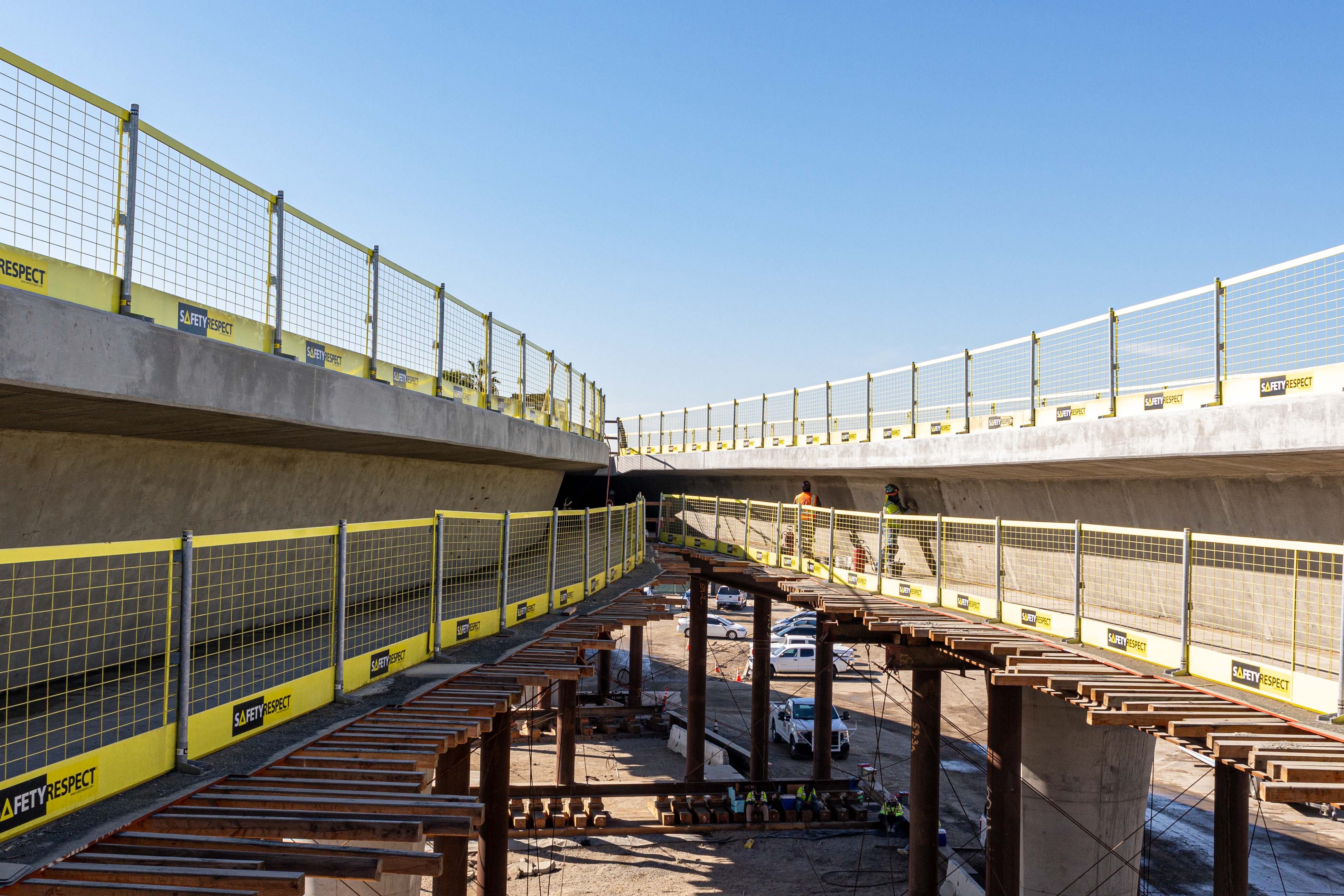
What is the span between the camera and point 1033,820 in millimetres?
12141

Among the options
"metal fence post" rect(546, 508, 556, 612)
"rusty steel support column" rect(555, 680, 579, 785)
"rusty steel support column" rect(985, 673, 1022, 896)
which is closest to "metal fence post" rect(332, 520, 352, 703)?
"metal fence post" rect(546, 508, 556, 612)

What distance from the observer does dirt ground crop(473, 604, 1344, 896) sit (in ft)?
47.6

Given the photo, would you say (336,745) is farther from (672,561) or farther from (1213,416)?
(672,561)

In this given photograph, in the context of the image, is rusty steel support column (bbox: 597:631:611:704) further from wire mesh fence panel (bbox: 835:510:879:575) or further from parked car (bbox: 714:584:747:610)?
parked car (bbox: 714:584:747:610)

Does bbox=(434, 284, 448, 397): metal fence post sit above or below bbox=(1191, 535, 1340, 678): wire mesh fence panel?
above

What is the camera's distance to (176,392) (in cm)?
580

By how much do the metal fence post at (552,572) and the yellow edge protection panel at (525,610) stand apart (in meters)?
0.09

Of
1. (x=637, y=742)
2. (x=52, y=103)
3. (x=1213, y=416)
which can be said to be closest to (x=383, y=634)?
(x=52, y=103)

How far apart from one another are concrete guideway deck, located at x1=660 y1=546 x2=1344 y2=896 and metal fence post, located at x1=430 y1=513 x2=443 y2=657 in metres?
6.22

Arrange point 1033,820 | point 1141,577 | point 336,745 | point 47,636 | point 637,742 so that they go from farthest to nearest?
point 637,742 → point 1033,820 → point 1141,577 → point 47,636 → point 336,745

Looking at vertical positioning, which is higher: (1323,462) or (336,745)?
(1323,462)

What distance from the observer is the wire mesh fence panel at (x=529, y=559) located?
12.2 meters

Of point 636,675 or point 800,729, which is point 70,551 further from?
point 636,675

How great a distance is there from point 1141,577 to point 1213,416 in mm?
2593
